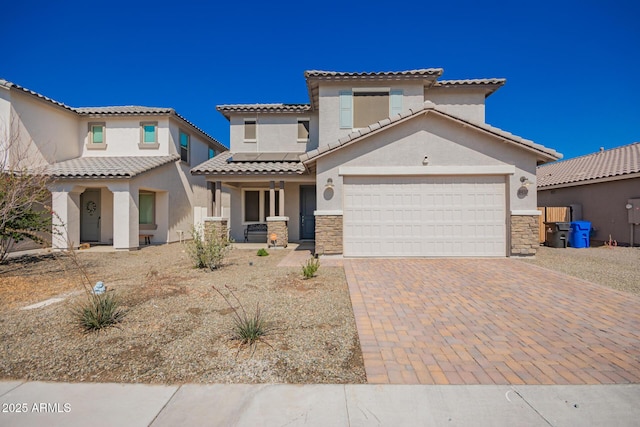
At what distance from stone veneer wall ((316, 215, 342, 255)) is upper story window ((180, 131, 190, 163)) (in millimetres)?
11725

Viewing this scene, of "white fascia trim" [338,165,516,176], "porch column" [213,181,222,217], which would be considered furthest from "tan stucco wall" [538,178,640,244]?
"porch column" [213,181,222,217]

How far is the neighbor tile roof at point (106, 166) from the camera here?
13156mm

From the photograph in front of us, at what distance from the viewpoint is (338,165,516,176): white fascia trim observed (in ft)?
32.9

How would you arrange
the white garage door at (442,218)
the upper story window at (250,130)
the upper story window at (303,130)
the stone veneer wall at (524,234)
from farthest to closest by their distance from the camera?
the upper story window at (250,130), the upper story window at (303,130), the white garage door at (442,218), the stone veneer wall at (524,234)

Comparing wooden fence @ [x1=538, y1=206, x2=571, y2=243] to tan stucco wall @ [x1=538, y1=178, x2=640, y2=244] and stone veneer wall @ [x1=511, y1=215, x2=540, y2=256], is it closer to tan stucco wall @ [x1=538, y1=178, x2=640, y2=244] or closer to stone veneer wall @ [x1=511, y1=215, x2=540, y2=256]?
tan stucco wall @ [x1=538, y1=178, x2=640, y2=244]

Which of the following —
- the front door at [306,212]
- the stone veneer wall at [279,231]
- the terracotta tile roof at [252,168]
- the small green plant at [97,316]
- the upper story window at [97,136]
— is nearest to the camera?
the small green plant at [97,316]

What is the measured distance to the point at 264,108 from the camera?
1619cm

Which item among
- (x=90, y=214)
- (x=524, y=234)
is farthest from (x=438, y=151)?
(x=90, y=214)

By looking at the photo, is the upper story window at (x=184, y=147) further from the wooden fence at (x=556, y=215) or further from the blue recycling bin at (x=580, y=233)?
the blue recycling bin at (x=580, y=233)

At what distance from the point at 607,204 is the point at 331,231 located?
14.4 meters

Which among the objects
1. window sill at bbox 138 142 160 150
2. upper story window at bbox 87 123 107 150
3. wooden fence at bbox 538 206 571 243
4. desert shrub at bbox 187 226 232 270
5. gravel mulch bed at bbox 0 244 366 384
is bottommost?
gravel mulch bed at bbox 0 244 366 384

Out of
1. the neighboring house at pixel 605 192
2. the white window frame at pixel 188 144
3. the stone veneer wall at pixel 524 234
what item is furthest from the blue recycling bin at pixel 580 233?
the white window frame at pixel 188 144

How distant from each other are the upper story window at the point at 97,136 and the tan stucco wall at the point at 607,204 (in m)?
26.1

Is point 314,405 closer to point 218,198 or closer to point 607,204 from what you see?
point 218,198
